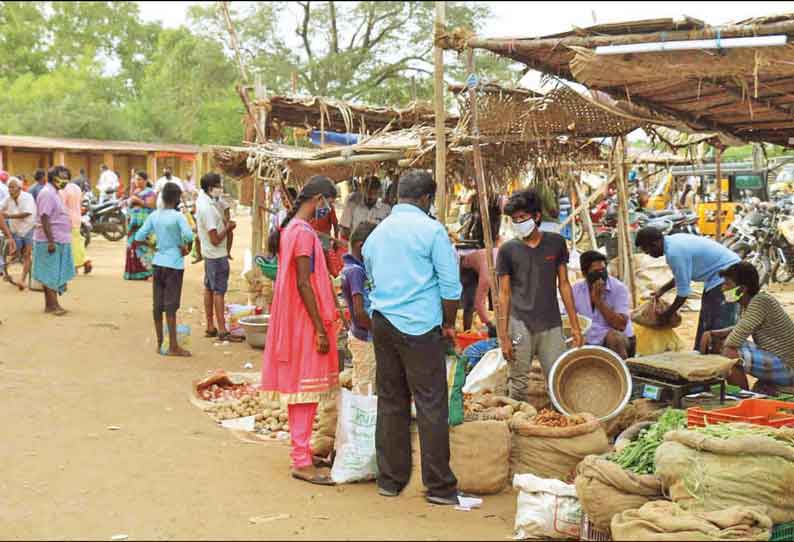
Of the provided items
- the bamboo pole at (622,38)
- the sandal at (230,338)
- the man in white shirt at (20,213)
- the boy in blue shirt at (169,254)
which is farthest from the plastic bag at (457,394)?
the man in white shirt at (20,213)

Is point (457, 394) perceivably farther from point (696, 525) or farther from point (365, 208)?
point (365, 208)

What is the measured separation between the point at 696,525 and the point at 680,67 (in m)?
2.56

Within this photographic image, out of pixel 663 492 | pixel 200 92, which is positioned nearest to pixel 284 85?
pixel 200 92

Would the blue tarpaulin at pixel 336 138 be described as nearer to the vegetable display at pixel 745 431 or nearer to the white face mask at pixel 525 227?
the white face mask at pixel 525 227

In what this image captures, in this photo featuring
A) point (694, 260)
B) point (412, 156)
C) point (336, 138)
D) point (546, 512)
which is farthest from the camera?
point (336, 138)

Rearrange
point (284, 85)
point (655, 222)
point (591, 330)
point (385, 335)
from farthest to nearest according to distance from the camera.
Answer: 1. point (284, 85)
2. point (655, 222)
3. point (591, 330)
4. point (385, 335)

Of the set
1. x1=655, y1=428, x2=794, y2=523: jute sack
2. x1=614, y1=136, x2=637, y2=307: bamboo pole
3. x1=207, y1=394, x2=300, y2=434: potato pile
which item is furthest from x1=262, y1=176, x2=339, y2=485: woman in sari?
x1=614, y1=136, x2=637, y2=307: bamboo pole

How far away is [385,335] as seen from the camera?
504 cm

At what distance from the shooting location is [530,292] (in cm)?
623

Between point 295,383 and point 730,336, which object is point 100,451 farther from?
point 730,336

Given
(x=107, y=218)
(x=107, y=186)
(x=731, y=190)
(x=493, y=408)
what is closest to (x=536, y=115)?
(x=493, y=408)

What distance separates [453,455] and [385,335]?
85 cm

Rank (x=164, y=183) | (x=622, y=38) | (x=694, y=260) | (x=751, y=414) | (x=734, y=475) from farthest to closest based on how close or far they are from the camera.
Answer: (x=164, y=183) < (x=694, y=260) < (x=751, y=414) < (x=622, y=38) < (x=734, y=475)

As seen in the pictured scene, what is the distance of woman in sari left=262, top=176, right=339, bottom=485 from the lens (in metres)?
5.40
